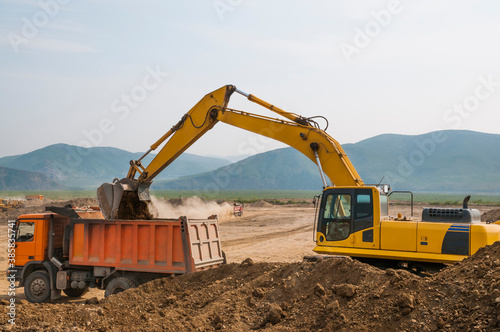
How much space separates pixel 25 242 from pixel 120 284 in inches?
122

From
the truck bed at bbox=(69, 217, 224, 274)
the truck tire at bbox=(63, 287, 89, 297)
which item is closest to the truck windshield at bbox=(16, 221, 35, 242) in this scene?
the truck bed at bbox=(69, 217, 224, 274)

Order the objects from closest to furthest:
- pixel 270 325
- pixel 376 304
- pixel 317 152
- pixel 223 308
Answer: pixel 376 304 < pixel 270 325 < pixel 223 308 < pixel 317 152

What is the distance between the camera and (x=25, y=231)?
12.4 metres

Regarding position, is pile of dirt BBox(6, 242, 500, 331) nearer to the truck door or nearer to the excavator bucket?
the excavator bucket

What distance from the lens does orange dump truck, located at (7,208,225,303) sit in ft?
36.1

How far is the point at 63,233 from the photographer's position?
41.3 feet

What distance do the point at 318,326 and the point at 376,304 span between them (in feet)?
3.14

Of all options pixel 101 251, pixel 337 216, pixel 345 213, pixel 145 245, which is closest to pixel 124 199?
pixel 101 251

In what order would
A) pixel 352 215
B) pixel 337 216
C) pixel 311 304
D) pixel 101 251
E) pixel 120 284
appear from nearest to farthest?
pixel 311 304, pixel 352 215, pixel 337 216, pixel 120 284, pixel 101 251

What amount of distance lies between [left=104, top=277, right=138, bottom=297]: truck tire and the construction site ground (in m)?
0.92

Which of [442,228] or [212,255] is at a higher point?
[442,228]

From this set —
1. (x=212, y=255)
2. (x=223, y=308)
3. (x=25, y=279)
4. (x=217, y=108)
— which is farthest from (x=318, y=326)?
(x=25, y=279)

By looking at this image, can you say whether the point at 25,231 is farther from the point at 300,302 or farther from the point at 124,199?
the point at 300,302

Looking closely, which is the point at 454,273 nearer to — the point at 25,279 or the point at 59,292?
the point at 59,292
